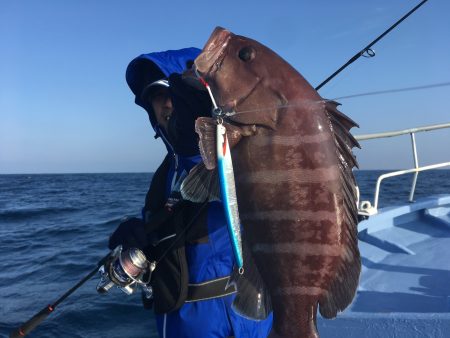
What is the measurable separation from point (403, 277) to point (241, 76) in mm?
3316

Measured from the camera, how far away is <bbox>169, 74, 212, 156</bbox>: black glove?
196cm

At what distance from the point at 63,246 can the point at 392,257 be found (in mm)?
9084

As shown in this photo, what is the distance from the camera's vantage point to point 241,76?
1.69 meters

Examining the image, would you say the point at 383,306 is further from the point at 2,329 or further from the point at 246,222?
the point at 2,329

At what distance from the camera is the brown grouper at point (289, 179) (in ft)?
5.21

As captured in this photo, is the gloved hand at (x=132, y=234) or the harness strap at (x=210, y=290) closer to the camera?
the harness strap at (x=210, y=290)

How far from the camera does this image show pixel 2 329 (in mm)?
5699

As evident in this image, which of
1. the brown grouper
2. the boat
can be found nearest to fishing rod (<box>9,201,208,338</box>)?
the brown grouper

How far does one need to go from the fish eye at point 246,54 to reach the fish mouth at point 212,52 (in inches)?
3.5

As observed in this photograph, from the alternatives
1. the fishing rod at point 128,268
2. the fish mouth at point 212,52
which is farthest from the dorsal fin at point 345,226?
the fishing rod at point 128,268

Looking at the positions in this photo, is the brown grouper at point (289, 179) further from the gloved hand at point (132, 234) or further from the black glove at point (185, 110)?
the gloved hand at point (132, 234)

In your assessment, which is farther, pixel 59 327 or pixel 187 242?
pixel 59 327

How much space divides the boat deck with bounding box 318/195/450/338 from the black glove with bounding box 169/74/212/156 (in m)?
1.98

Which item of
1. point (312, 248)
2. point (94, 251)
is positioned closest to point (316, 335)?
point (312, 248)
